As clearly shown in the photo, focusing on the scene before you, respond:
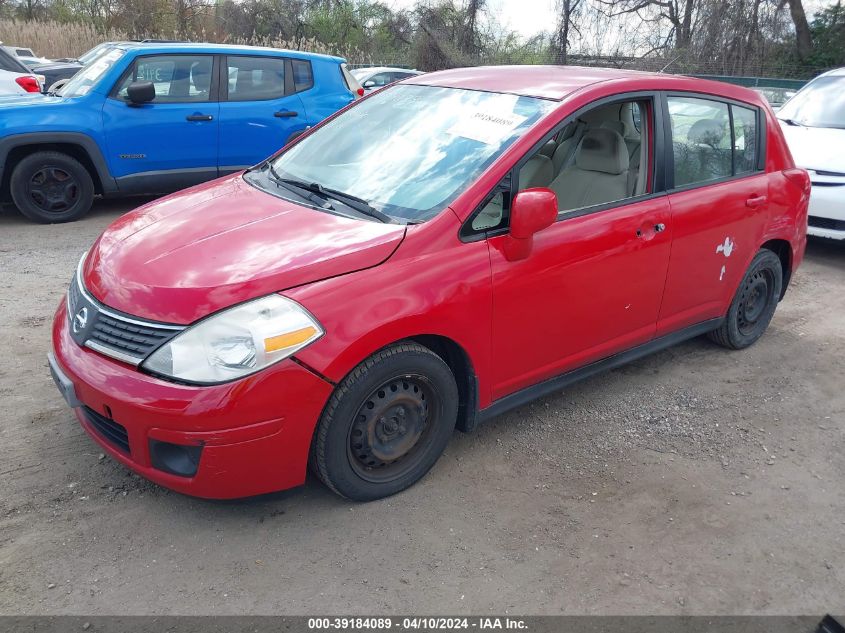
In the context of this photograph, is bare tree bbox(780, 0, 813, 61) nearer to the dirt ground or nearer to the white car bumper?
the white car bumper

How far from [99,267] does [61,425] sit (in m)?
0.94

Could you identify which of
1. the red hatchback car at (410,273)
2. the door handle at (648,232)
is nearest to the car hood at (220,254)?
the red hatchback car at (410,273)

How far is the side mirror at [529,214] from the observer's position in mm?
Answer: 3014

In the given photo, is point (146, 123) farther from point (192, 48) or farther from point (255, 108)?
point (255, 108)

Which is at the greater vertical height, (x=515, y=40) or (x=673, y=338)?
(x=515, y=40)

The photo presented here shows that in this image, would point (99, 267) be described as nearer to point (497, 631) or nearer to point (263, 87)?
point (497, 631)

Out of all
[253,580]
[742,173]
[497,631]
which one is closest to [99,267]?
[253,580]

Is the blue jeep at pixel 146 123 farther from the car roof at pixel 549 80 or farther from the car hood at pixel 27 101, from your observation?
the car roof at pixel 549 80

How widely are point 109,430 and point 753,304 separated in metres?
3.94

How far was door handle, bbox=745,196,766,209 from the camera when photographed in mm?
4213

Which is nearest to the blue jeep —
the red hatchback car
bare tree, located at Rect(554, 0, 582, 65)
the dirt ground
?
the dirt ground

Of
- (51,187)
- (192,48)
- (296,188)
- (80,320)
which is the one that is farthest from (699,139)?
(51,187)

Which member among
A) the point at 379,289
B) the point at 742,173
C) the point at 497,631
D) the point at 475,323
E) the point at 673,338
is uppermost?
the point at 742,173

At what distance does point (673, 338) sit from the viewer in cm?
419
